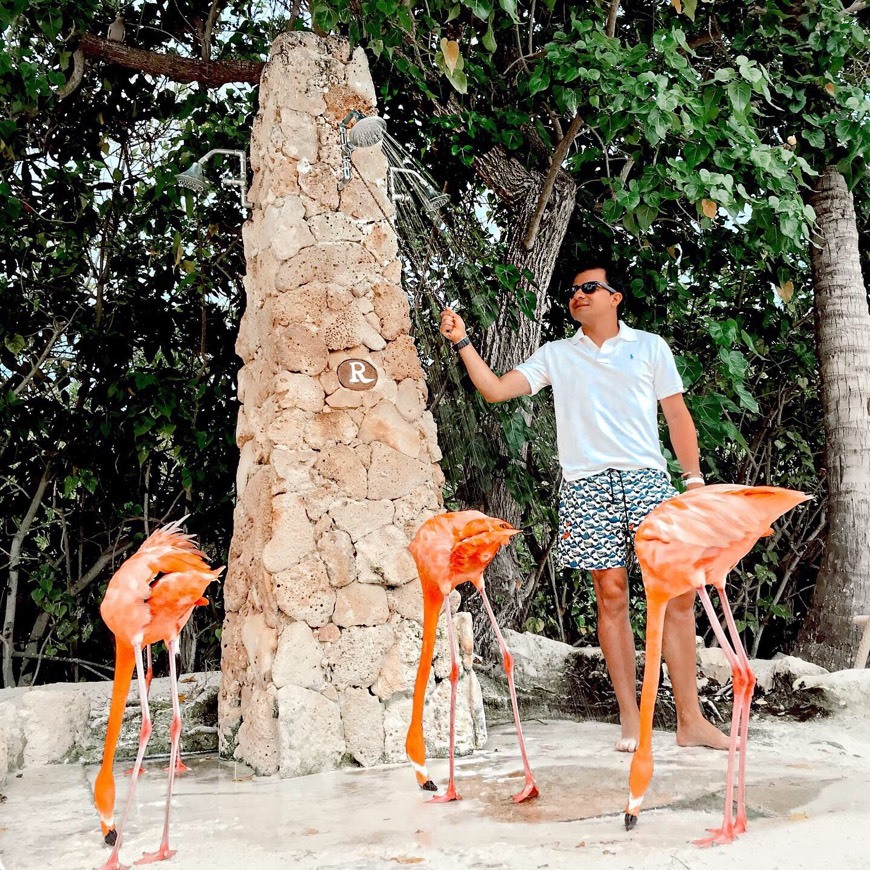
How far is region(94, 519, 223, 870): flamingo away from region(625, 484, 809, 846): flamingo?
110 cm

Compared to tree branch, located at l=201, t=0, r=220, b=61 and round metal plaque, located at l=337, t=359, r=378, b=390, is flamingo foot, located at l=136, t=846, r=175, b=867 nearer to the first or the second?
round metal plaque, located at l=337, t=359, r=378, b=390

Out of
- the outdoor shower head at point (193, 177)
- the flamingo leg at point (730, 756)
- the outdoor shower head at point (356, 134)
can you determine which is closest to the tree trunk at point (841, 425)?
the outdoor shower head at point (356, 134)

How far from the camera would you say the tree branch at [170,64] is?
5180 mm

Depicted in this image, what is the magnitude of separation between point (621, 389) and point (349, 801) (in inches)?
66.7

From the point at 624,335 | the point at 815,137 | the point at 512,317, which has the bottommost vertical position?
the point at 624,335

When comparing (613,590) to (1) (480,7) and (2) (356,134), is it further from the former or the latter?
(1) (480,7)

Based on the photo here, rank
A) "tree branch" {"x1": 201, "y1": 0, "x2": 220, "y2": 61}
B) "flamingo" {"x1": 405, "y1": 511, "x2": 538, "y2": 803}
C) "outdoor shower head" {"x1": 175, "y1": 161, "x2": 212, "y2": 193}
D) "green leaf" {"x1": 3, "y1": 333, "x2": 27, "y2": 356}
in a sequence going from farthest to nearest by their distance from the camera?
1. "green leaf" {"x1": 3, "y1": 333, "x2": 27, "y2": 356}
2. "tree branch" {"x1": 201, "y1": 0, "x2": 220, "y2": 61}
3. "outdoor shower head" {"x1": 175, "y1": 161, "x2": 212, "y2": 193}
4. "flamingo" {"x1": 405, "y1": 511, "x2": 538, "y2": 803}

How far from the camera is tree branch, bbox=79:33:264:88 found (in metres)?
5.18

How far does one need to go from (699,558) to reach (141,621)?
A: 4.45ft

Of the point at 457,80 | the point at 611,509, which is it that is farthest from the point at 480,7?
the point at 611,509

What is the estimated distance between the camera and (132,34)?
5.67 metres

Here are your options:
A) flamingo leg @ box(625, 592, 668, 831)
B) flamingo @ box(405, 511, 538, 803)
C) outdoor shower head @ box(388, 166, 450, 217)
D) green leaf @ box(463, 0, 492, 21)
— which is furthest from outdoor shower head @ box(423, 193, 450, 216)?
flamingo leg @ box(625, 592, 668, 831)

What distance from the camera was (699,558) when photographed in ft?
8.02

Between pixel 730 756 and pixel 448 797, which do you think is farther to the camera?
pixel 448 797
